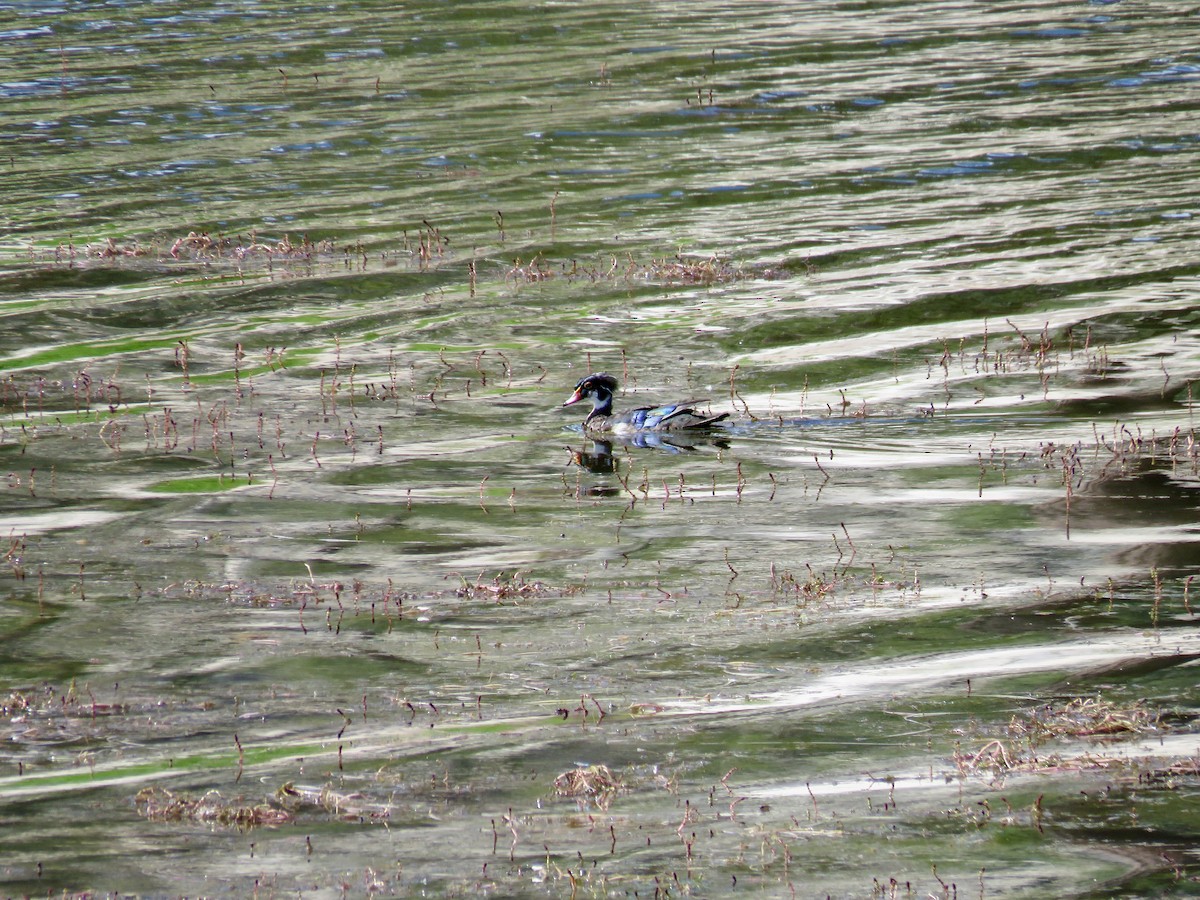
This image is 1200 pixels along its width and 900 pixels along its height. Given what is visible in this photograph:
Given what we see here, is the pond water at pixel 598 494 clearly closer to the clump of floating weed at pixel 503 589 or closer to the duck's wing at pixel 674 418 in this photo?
the clump of floating weed at pixel 503 589

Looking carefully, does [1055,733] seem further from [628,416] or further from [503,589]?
[628,416]

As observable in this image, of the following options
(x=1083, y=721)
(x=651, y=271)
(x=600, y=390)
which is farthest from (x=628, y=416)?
(x=1083, y=721)

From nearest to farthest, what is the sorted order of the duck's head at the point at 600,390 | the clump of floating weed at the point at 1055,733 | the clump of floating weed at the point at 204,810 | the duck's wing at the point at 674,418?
1. the clump of floating weed at the point at 204,810
2. the clump of floating weed at the point at 1055,733
3. the duck's wing at the point at 674,418
4. the duck's head at the point at 600,390

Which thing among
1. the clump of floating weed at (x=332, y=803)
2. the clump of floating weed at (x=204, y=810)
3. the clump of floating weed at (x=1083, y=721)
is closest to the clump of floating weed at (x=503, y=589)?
the clump of floating weed at (x=332, y=803)

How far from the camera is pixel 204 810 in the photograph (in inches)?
269

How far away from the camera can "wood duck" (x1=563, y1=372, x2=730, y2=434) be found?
12.8m

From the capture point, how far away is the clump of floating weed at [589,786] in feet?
22.7

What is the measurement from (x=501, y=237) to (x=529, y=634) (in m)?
10.9

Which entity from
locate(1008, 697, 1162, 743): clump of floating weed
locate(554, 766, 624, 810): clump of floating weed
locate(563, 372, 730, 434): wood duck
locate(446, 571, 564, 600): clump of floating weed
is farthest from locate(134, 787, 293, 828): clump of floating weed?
locate(563, 372, 730, 434): wood duck

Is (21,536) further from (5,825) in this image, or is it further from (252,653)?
(5,825)

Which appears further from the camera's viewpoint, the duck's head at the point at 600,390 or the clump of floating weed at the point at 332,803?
the duck's head at the point at 600,390

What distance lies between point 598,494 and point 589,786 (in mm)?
4624

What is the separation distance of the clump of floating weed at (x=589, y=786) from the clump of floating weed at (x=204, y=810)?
1.10 meters

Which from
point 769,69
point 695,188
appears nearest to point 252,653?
point 695,188
